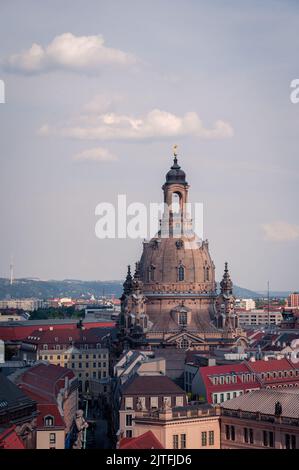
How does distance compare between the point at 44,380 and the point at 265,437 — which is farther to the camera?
the point at 44,380

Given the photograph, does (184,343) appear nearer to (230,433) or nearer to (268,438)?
(230,433)

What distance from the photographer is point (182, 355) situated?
7850 cm

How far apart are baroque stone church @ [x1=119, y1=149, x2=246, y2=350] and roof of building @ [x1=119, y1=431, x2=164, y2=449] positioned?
45910 mm

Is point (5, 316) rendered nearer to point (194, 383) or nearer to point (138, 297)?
point (138, 297)

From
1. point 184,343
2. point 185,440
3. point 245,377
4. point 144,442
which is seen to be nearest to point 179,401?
point 245,377

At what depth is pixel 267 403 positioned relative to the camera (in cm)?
4894

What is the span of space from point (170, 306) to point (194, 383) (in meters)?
29.6

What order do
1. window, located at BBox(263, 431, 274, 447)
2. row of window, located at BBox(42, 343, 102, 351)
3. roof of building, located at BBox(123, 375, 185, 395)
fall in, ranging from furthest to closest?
row of window, located at BBox(42, 343, 102, 351)
roof of building, located at BBox(123, 375, 185, 395)
window, located at BBox(263, 431, 274, 447)

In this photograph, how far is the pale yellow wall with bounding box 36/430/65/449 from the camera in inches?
2249

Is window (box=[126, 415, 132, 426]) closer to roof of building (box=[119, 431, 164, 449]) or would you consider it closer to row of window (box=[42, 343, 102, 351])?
roof of building (box=[119, 431, 164, 449])

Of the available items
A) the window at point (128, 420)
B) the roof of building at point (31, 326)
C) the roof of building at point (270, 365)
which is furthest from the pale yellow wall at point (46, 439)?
the roof of building at point (31, 326)

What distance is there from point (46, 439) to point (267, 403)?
45.1ft

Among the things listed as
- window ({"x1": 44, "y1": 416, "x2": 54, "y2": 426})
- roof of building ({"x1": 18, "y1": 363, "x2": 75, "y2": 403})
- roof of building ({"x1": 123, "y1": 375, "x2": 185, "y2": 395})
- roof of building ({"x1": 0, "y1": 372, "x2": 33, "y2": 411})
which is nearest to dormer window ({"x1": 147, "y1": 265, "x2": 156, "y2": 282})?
roof of building ({"x1": 18, "y1": 363, "x2": 75, "y2": 403})
